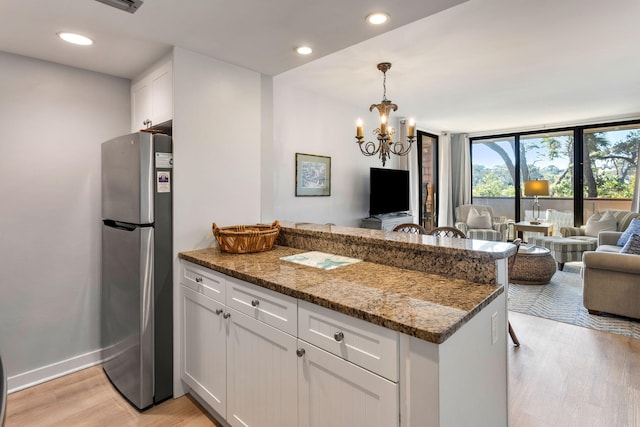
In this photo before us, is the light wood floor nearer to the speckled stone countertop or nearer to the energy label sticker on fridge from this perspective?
the speckled stone countertop

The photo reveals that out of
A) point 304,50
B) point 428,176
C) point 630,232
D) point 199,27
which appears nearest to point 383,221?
point 428,176

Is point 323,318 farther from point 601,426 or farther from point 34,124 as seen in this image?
point 34,124

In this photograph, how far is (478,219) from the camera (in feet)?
21.6

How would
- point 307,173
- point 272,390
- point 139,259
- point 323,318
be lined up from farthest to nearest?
point 307,173
point 139,259
point 272,390
point 323,318

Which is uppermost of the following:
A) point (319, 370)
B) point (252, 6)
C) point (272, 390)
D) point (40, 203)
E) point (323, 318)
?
point (252, 6)

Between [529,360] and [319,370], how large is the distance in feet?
6.96

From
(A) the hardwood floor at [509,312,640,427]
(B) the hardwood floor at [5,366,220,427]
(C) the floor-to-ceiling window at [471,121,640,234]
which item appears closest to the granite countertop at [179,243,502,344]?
(B) the hardwood floor at [5,366,220,427]

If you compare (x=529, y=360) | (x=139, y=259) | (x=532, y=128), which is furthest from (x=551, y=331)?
(x=532, y=128)

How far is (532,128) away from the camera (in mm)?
6730

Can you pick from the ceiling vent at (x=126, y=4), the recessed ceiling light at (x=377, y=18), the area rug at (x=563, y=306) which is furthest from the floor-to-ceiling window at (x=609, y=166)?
the ceiling vent at (x=126, y=4)

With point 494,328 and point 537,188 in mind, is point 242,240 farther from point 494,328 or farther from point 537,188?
point 537,188

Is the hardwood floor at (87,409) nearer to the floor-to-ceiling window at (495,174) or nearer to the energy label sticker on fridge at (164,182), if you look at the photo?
the energy label sticker on fridge at (164,182)

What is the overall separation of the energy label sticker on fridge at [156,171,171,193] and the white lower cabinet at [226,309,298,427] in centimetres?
89

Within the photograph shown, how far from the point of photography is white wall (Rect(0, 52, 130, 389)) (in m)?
2.23
